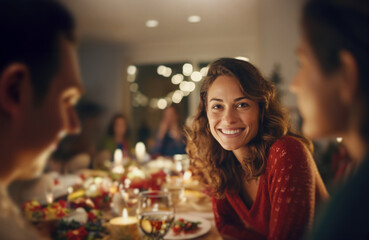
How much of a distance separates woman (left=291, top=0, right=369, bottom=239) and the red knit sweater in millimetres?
306

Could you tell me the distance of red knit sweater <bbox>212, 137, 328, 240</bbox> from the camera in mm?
537

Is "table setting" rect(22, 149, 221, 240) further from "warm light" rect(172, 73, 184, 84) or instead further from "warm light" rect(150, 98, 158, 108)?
"warm light" rect(150, 98, 158, 108)

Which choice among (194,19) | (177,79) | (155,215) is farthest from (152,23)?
(155,215)

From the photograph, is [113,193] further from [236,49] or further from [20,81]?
[236,49]

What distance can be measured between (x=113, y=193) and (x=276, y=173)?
0.55m

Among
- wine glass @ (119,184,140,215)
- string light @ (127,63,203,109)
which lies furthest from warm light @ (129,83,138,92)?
wine glass @ (119,184,140,215)

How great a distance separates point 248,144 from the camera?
24.9 inches

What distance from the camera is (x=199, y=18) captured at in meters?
2.48

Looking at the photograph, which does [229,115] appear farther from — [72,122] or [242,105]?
[72,122]

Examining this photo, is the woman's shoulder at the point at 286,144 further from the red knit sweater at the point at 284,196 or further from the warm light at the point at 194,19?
the warm light at the point at 194,19

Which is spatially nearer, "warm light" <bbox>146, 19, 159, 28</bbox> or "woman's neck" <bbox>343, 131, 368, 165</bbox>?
"woman's neck" <bbox>343, 131, 368, 165</bbox>

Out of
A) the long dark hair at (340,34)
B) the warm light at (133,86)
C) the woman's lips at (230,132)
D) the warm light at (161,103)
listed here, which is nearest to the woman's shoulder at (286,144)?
the woman's lips at (230,132)

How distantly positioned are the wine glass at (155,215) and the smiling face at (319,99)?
1.19ft

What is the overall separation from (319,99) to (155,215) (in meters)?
0.40
